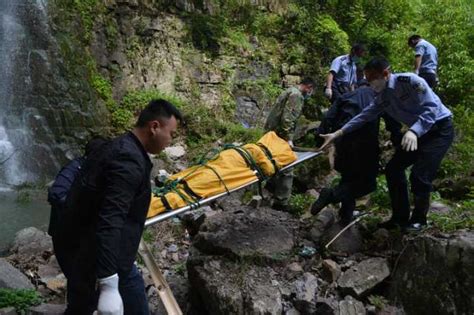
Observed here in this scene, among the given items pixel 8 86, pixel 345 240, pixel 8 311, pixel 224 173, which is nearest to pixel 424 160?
pixel 345 240

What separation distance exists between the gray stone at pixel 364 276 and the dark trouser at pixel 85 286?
192cm

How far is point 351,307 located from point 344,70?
440cm

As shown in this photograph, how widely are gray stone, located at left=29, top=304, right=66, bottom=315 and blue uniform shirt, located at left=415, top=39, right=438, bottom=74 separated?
21.0 feet

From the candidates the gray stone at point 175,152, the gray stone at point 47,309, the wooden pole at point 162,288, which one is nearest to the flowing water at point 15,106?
the gray stone at point 175,152

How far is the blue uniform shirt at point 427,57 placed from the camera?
301 inches

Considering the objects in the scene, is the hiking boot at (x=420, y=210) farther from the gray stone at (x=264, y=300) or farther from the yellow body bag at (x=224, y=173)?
the gray stone at (x=264, y=300)

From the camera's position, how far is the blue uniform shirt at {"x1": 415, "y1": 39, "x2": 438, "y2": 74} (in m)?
7.63

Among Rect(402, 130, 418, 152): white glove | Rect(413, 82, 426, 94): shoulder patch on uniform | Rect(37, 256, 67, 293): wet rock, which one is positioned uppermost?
Rect(413, 82, 426, 94): shoulder patch on uniform

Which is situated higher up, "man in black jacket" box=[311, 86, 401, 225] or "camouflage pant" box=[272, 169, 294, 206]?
"man in black jacket" box=[311, 86, 401, 225]

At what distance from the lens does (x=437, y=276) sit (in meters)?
3.64

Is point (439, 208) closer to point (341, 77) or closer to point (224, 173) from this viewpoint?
point (224, 173)

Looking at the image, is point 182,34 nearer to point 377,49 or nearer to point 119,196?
point 377,49

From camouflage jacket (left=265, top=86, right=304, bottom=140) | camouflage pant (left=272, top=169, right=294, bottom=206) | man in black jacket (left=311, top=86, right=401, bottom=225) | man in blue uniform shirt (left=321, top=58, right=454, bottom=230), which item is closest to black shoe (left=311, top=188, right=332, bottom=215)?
man in black jacket (left=311, top=86, right=401, bottom=225)

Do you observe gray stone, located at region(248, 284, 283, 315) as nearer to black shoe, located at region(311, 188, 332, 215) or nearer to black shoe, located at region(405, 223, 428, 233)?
black shoe, located at region(311, 188, 332, 215)
